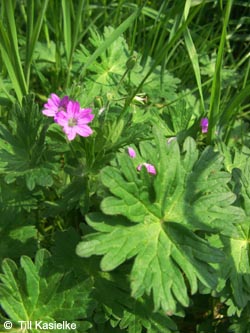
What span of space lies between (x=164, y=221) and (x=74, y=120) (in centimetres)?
43

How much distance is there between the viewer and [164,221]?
62.0 inches

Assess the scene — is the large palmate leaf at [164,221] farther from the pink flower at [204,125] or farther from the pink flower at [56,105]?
the pink flower at [204,125]

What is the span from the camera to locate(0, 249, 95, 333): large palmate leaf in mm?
1600

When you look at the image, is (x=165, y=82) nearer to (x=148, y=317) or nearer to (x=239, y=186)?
(x=239, y=186)

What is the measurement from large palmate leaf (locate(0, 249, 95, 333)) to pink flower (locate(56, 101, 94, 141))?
1.40 ft

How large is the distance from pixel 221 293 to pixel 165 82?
3.91ft

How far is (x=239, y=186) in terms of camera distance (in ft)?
5.89

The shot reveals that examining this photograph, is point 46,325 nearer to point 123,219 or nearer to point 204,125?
point 123,219

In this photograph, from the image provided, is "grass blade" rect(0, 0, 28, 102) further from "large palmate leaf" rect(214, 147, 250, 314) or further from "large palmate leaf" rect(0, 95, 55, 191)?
"large palmate leaf" rect(214, 147, 250, 314)

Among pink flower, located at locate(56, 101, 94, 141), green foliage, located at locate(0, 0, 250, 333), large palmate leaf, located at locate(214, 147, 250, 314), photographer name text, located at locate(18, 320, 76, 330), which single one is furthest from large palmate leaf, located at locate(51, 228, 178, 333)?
pink flower, located at locate(56, 101, 94, 141)

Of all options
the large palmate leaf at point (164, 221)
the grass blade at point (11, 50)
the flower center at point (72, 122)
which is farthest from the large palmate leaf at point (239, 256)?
the grass blade at point (11, 50)

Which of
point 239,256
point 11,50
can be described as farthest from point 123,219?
point 11,50

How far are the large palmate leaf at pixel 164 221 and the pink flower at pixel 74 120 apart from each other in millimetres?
176

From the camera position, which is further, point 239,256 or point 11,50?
point 11,50
